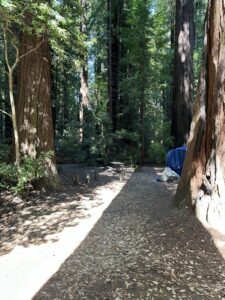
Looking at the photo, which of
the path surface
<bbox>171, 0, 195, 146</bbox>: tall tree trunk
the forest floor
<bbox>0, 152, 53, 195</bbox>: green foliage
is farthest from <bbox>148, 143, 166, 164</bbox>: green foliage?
the path surface

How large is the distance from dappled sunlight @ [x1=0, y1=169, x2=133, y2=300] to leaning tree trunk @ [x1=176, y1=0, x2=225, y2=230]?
6.30ft

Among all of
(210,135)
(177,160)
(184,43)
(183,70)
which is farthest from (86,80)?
(210,135)

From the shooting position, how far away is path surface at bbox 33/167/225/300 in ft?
10.2

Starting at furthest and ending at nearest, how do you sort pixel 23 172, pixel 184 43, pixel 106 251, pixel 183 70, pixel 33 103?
pixel 183 70 → pixel 184 43 → pixel 33 103 → pixel 23 172 → pixel 106 251

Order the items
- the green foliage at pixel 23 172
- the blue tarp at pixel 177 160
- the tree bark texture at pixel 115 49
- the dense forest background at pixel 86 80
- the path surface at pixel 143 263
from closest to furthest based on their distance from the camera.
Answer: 1. the path surface at pixel 143 263
2. the green foliage at pixel 23 172
3. the dense forest background at pixel 86 80
4. the blue tarp at pixel 177 160
5. the tree bark texture at pixel 115 49

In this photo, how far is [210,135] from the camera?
4.93 metres

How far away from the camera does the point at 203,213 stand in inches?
185

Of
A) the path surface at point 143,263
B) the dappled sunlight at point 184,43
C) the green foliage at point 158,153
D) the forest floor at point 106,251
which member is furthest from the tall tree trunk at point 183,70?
the path surface at point 143,263

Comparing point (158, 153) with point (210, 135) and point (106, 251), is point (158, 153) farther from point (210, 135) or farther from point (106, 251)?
→ point (106, 251)

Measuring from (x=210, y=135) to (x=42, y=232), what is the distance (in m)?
3.22

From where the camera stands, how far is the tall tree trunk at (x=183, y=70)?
12.4 metres

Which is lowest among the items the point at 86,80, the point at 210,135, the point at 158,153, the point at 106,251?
the point at 106,251

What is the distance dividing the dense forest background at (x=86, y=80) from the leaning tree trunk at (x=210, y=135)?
9.46 ft

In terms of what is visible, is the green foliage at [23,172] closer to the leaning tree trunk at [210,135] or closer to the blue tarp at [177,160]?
the leaning tree trunk at [210,135]
